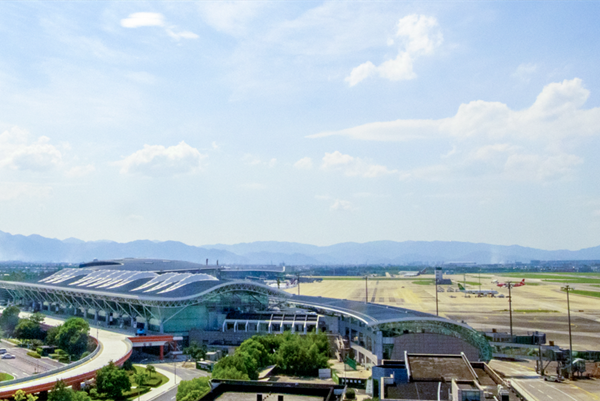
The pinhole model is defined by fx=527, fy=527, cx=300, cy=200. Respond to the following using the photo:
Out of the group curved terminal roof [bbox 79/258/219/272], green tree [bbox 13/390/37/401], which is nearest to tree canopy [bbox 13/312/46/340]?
green tree [bbox 13/390/37/401]

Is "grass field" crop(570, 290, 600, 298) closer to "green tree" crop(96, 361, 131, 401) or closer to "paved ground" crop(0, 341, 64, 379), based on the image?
"green tree" crop(96, 361, 131, 401)

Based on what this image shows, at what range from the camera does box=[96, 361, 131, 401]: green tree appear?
53781mm

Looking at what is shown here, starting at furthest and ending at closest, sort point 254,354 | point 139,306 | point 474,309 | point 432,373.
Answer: point 474,309 < point 139,306 < point 254,354 < point 432,373

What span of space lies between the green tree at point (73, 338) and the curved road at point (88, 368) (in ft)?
9.15

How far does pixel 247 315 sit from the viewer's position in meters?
93.2

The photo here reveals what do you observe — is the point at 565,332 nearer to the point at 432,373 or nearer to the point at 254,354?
the point at 254,354

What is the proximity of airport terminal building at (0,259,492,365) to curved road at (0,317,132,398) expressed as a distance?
34.9 ft

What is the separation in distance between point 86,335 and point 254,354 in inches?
1278

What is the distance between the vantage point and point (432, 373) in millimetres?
36938

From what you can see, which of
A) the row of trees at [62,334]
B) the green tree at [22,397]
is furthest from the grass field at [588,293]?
the green tree at [22,397]

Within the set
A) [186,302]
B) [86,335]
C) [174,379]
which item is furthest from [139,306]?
[174,379]

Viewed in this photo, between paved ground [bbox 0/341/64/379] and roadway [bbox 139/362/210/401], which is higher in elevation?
paved ground [bbox 0/341/64/379]

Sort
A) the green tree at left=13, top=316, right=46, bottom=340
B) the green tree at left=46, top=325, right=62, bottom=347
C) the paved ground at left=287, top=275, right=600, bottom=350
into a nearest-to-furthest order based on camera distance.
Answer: the green tree at left=46, top=325, right=62, bottom=347, the green tree at left=13, top=316, right=46, bottom=340, the paved ground at left=287, top=275, right=600, bottom=350

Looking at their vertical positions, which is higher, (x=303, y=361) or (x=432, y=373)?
(x=432, y=373)
